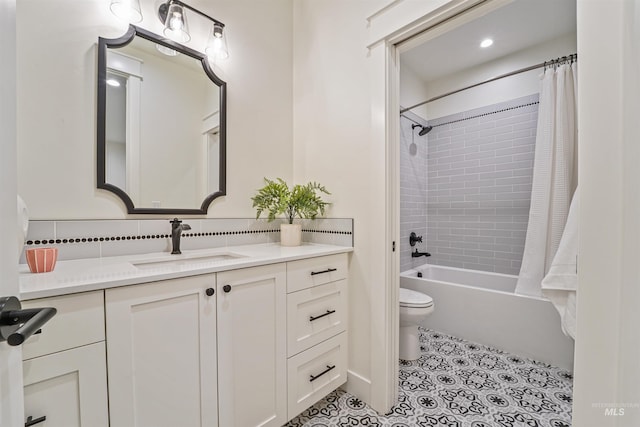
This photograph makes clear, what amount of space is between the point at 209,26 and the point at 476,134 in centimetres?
268

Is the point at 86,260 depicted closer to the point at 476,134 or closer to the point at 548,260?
the point at 548,260

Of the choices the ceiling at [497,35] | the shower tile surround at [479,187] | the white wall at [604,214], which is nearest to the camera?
the white wall at [604,214]

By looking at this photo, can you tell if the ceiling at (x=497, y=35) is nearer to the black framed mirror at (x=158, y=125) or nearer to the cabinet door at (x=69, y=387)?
the black framed mirror at (x=158, y=125)

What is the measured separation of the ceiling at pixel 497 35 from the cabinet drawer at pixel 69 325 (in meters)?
2.88

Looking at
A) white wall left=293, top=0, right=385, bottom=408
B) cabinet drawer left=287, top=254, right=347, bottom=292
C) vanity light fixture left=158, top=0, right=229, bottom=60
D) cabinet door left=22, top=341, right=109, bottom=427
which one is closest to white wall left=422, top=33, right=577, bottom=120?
white wall left=293, top=0, right=385, bottom=408

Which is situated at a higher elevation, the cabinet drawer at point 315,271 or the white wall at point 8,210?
the white wall at point 8,210

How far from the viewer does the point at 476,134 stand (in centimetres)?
286

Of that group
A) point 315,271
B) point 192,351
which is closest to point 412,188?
point 315,271

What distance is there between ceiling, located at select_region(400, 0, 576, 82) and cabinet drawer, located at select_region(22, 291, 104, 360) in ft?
9.44

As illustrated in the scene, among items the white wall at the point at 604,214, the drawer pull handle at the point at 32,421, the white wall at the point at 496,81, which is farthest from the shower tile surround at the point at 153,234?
the white wall at the point at 496,81

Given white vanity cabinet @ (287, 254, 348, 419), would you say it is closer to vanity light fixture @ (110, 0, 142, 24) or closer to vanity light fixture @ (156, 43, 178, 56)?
vanity light fixture @ (156, 43, 178, 56)

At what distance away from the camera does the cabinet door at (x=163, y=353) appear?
0.85 metres

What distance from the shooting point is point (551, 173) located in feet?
7.01

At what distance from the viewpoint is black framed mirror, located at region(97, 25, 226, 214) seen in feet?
4.24
